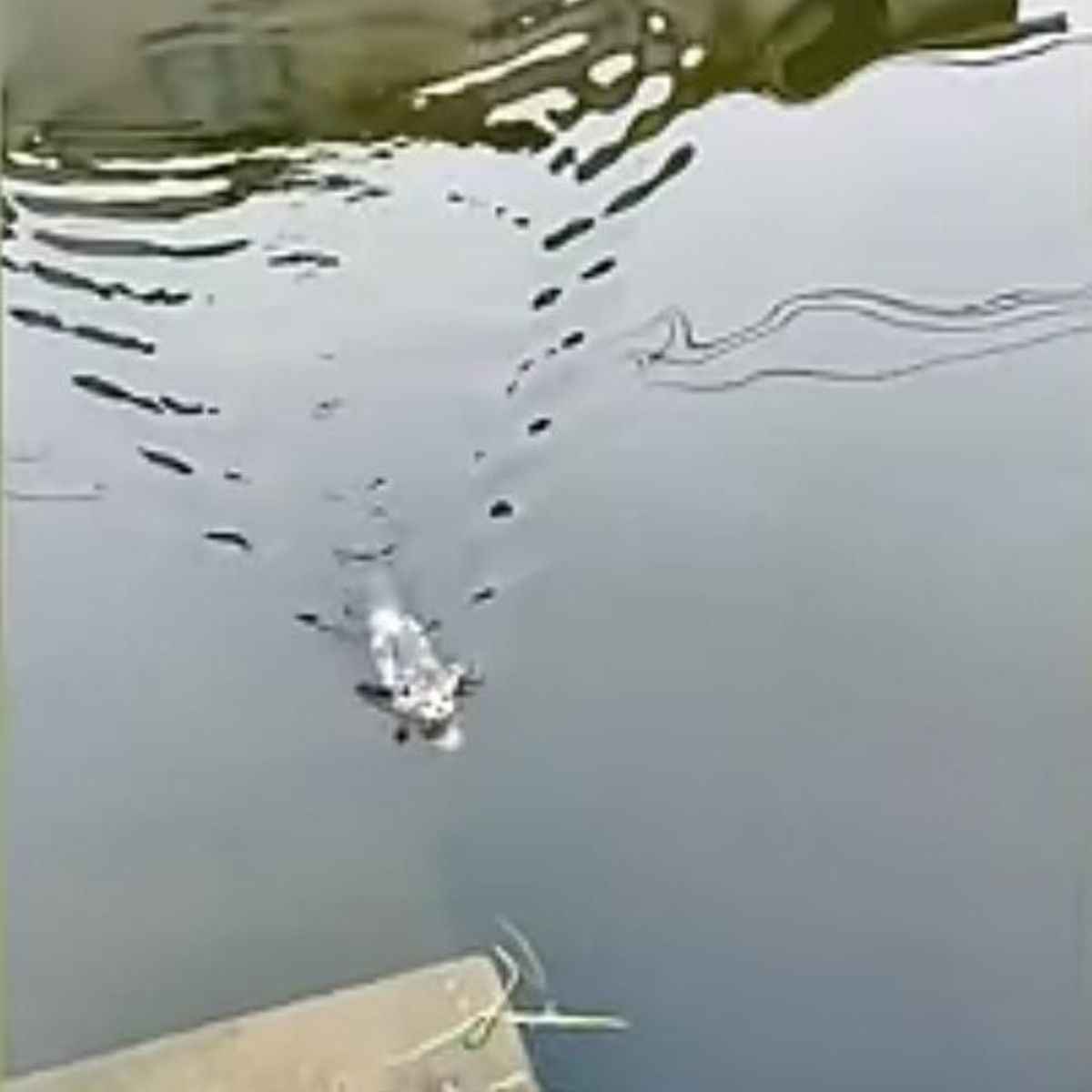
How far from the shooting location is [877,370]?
1.07m

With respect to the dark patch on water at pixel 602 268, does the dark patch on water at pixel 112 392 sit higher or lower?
lower

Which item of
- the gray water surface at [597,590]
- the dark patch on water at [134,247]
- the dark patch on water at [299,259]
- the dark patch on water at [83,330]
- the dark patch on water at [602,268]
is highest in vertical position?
the dark patch on water at [134,247]

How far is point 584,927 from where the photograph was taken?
1098 millimetres

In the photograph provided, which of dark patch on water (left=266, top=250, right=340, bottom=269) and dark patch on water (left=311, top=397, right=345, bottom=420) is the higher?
dark patch on water (left=266, top=250, right=340, bottom=269)

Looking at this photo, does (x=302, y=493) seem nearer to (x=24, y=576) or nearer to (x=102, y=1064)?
(x=24, y=576)

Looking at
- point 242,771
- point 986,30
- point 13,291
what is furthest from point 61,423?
point 986,30

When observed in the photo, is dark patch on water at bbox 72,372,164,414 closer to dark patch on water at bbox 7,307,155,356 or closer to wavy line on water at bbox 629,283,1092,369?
dark patch on water at bbox 7,307,155,356

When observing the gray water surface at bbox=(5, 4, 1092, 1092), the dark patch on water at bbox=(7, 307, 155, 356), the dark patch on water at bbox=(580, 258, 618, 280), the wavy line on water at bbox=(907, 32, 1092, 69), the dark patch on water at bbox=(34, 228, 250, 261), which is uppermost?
the wavy line on water at bbox=(907, 32, 1092, 69)

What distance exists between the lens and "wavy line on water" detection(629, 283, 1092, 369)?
1.05 metres

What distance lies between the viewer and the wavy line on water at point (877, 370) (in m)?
1.06

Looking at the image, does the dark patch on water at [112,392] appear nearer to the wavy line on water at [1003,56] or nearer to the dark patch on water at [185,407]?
the dark patch on water at [185,407]

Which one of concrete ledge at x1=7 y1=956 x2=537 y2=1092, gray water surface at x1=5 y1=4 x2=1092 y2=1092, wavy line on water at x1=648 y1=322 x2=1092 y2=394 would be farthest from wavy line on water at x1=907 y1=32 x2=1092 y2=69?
concrete ledge at x1=7 y1=956 x2=537 y2=1092

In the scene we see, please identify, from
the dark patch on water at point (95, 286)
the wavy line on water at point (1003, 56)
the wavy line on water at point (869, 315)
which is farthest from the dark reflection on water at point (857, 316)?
the dark patch on water at point (95, 286)

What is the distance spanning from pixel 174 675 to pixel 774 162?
350mm
